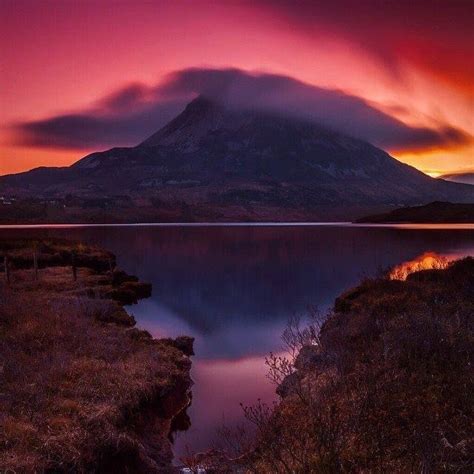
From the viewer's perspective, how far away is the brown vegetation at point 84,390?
11047mm

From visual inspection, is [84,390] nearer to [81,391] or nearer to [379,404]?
[81,391]

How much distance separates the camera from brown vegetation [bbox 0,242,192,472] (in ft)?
36.2

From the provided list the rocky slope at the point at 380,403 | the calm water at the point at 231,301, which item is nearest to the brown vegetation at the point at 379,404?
the rocky slope at the point at 380,403

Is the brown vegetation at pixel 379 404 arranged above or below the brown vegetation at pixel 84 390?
above

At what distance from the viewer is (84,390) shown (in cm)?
1403

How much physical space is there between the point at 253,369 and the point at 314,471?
14.3 meters

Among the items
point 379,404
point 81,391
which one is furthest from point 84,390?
point 379,404

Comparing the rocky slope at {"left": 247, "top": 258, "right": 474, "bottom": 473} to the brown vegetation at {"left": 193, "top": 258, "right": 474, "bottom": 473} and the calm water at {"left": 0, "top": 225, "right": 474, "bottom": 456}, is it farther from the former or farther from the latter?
the calm water at {"left": 0, "top": 225, "right": 474, "bottom": 456}

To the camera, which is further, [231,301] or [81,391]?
[231,301]

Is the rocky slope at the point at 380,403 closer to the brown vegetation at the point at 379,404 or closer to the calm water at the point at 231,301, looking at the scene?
the brown vegetation at the point at 379,404

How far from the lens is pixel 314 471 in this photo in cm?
829

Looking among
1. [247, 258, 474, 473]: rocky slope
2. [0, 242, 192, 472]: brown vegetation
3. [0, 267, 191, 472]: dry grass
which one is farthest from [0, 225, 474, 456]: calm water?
[247, 258, 474, 473]: rocky slope

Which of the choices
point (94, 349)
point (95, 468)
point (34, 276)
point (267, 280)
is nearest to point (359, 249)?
point (267, 280)

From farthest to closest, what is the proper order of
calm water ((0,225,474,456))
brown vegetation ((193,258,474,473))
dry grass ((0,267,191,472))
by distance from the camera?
calm water ((0,225,474,456)) → dry grass ((0,267,191,472)) → brown vegetation ((193,258,474,473))
